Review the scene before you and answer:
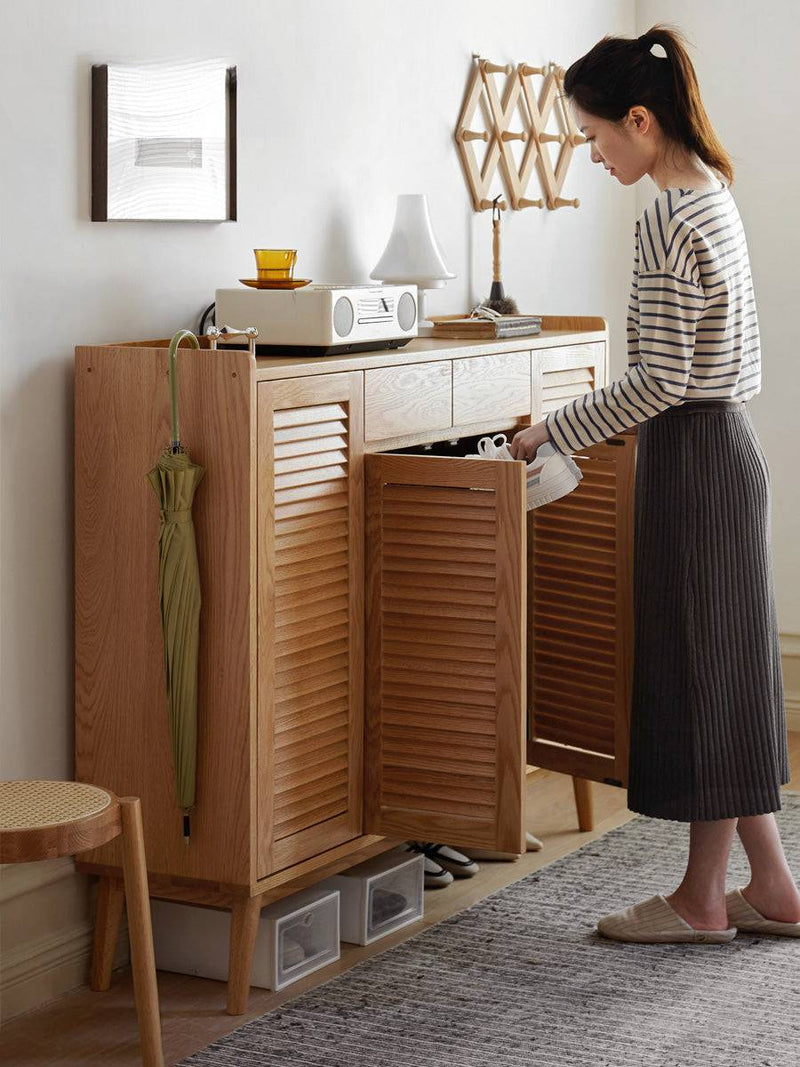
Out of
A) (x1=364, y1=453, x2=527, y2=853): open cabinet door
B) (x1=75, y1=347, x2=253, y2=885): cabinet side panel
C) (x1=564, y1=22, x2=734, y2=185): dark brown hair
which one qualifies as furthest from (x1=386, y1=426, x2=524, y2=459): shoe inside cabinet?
(x1=564, y1=22, x2=734, y2=185): dark brown hair

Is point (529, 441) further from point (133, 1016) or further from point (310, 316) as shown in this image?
point (133, 1016)

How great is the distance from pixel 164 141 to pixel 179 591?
2.62ft

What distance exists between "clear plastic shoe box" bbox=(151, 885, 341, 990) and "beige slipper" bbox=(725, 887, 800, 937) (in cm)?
71

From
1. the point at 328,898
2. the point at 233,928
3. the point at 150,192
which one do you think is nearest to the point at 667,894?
the point at 328,898

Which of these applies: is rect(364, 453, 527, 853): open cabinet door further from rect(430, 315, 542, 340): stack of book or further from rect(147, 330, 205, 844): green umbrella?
rect(430, 315, 542, 340): stack of book

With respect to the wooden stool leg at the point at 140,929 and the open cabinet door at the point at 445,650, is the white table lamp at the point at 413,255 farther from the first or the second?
the wooden stool leg at the point at 140,929

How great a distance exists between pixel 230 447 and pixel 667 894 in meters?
1.28

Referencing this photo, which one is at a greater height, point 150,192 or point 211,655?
point 150,192

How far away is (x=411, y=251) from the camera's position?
3193mm

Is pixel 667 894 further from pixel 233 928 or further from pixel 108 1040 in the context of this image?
pixel 108 1040

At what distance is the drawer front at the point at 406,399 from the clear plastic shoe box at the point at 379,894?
2.49ft

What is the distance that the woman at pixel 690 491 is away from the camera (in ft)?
8.23

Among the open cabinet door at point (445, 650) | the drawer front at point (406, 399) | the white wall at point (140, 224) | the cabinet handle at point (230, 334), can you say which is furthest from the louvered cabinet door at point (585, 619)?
the cabinet handle at point (230, 334)

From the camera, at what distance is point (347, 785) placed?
8.63 ft
